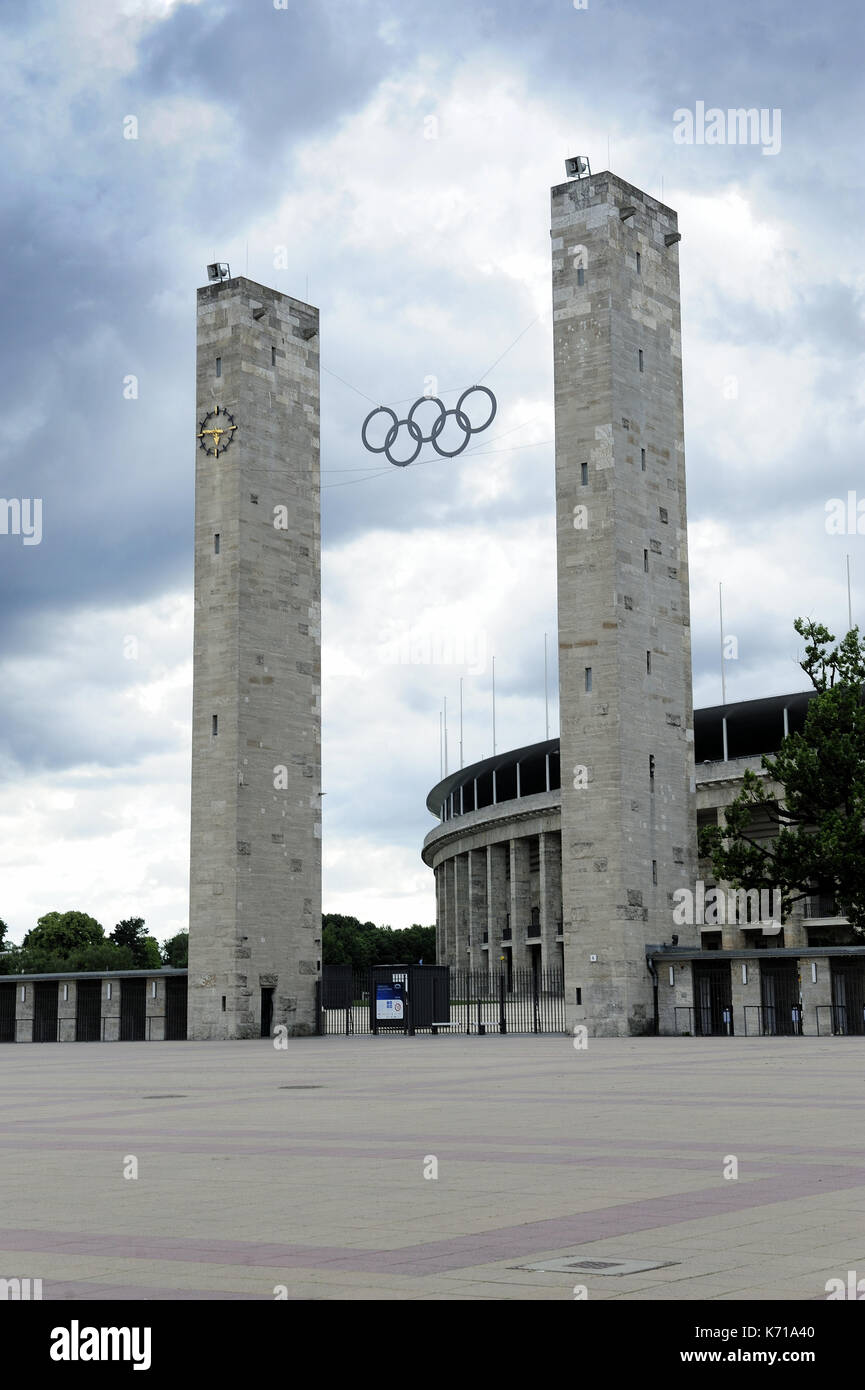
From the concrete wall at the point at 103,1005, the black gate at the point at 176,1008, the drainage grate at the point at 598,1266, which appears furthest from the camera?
the concrete wall at the point at 103,1005

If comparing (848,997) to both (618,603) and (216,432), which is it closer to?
(618,603)

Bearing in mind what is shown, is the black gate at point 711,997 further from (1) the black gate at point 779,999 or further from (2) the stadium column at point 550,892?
(2) the stadium column at point 550,892

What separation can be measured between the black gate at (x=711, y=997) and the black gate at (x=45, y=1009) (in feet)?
95.0

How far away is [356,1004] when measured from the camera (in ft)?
354

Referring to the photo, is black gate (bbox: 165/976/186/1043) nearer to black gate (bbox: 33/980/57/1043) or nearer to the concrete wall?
the concrete wall

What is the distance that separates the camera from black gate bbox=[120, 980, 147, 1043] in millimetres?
68750

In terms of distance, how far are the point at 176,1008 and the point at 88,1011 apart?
419 centimetres

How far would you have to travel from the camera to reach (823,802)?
60188 millimetres

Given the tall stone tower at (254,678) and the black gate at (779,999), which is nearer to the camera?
the black gate at (779,999)

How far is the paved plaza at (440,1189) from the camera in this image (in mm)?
10109

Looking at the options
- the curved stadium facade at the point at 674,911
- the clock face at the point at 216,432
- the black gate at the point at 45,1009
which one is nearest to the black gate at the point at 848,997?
the curved stadium facade at the point at 674,911
